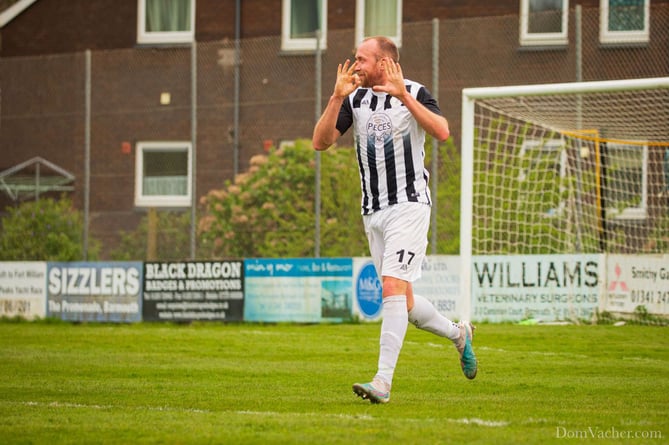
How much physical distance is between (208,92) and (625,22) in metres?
7.42

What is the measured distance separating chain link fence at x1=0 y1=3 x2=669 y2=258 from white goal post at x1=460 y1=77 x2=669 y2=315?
102 cm

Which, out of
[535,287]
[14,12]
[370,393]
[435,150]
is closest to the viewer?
[370,393]

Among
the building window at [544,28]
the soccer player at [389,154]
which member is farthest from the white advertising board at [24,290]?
the soccer player at [389,154]

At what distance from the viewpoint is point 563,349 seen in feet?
40.8

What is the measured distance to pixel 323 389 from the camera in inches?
327

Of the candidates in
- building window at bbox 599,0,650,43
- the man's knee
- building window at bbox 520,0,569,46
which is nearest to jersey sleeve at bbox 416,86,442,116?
the man's knee

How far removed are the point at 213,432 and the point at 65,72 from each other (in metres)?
16.4

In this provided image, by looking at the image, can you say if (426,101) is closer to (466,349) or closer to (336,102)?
(336,102)

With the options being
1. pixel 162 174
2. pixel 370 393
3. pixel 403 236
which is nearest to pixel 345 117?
pixel 403 236

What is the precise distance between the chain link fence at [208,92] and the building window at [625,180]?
4.87 feet

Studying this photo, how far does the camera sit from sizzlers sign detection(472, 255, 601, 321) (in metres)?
16.4

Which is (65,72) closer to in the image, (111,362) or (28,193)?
(28,193)

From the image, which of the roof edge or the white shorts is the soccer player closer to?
the white shorts

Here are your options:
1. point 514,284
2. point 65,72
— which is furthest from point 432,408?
point 65,72
